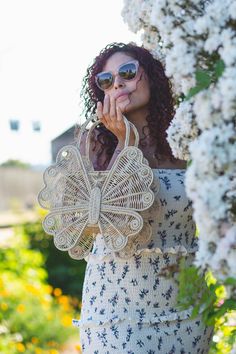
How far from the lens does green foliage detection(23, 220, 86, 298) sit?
26.1ft

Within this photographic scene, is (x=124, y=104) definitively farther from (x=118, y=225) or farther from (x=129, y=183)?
(x=118, y=225)

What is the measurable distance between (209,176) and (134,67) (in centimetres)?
107

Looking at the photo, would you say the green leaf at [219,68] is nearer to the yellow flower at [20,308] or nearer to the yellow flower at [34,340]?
the yellow flower at [34,340]

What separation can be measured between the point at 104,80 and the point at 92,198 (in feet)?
1.46

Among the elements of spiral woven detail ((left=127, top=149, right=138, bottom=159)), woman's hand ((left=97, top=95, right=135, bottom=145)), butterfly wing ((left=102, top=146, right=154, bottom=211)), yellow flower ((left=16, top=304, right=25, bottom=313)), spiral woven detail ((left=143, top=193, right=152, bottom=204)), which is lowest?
yellow flower ((left=16, top=304, right=25, bottom=313))

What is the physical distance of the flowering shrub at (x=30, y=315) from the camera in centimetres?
595

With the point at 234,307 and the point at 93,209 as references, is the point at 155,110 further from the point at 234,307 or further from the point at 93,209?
the point at 234,307

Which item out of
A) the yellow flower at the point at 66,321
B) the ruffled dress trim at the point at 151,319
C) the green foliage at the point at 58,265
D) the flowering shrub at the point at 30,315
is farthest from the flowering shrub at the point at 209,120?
the green foliage at the point at 58,265

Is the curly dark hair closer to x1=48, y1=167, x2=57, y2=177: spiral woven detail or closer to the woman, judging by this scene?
the woman

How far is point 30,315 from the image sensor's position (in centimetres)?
621

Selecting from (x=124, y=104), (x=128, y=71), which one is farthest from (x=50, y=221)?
(x=128, y=71)

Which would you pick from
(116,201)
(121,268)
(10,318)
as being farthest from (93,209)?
(10,318)

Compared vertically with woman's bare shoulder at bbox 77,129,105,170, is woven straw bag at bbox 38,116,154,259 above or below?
below

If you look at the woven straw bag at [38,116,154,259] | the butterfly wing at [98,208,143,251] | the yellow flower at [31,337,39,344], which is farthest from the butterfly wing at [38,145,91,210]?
the yellow flower at [31,337,39,344]
